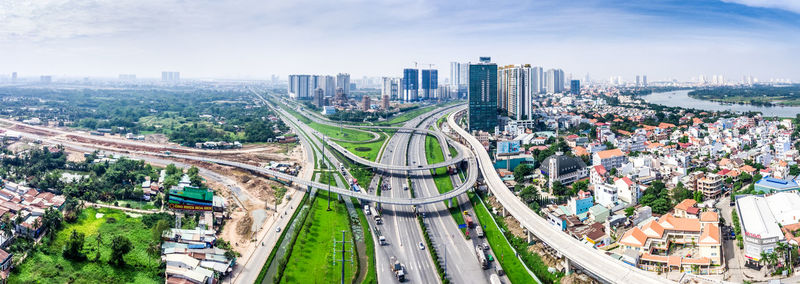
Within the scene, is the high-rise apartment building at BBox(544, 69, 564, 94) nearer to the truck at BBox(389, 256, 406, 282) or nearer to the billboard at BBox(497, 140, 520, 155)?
the billboard at BBox(497, 140, 520, 155)

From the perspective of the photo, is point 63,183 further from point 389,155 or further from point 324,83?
point 324,83

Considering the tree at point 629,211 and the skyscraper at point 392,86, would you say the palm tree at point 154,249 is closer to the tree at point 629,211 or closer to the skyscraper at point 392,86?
the tree at point 629,211

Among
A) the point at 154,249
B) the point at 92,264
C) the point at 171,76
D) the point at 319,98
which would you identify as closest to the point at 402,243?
the point at 154,249

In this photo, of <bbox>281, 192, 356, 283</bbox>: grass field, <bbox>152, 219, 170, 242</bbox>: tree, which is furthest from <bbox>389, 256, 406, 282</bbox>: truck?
<bbox>152, 219, 170, 242</bbox>: tree

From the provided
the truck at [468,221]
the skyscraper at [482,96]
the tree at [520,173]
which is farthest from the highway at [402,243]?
the skyscraper at [482,96]

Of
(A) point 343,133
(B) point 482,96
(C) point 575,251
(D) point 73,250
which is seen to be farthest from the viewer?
(A) point 343,133

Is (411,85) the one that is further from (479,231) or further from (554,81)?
(479,231)
